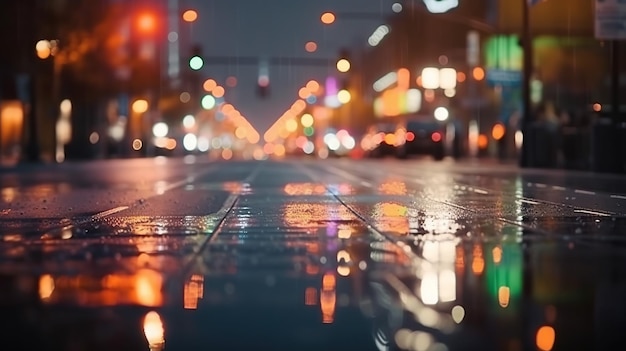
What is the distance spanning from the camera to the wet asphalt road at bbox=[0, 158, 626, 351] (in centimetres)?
753

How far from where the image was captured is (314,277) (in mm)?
10461

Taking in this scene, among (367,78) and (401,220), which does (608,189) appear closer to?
(401,220)

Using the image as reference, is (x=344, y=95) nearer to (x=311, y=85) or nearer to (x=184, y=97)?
(x=184, y=97)

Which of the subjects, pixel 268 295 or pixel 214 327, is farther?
pixel 268 295

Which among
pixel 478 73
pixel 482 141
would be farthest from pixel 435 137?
pixel 478 73

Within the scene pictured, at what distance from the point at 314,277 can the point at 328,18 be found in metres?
46.2

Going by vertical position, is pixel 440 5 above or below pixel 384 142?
above

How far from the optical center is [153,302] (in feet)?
29.3

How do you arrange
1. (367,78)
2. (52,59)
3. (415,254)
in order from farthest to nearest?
(367,78)
(52,59)
(415,254)

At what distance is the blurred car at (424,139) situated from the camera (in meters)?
74.8

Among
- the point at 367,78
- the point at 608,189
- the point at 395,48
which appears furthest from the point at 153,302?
the point at 367,78

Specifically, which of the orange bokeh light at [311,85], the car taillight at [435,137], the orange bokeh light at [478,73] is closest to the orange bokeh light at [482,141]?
the orange bokeh light at [478,73]

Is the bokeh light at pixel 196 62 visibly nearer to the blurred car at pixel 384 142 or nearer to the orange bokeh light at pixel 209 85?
the blurred car at pixel 384 142

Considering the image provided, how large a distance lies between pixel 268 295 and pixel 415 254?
337 centimetres
